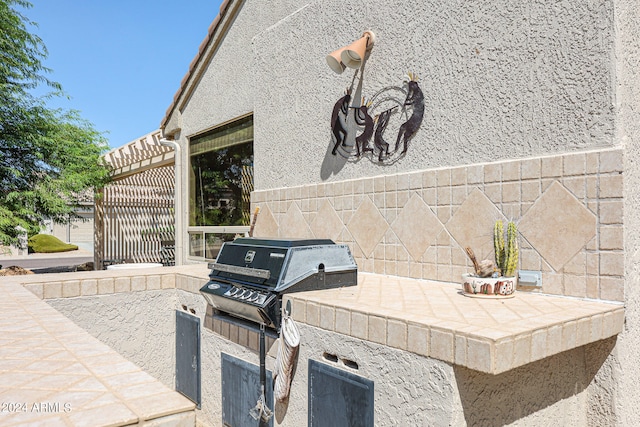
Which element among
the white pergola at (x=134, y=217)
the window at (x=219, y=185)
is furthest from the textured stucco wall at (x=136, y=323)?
the white pergola at (x=134, y=217)

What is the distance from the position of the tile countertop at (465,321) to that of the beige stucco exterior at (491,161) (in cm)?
10

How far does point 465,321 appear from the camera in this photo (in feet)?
6.93

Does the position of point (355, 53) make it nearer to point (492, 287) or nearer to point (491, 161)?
point (491, 161)

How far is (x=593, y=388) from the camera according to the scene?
2559mm

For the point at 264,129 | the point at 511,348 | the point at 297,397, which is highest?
the point at 264,129

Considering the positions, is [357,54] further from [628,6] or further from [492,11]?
[628,6]

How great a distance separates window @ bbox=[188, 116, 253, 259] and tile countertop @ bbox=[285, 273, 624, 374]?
11.0 ft


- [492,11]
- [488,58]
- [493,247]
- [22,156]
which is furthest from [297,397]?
[22,156]

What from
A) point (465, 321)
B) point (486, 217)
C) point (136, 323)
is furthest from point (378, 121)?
point (136, 323)

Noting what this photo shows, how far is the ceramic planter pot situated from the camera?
271cm

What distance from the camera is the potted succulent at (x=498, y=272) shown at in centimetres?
272

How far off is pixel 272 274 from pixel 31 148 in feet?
42.0

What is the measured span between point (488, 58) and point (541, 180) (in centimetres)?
99

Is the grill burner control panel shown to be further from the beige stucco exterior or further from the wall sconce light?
the wall sconce light
